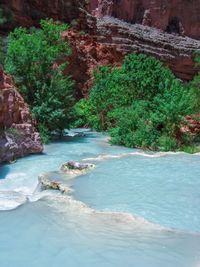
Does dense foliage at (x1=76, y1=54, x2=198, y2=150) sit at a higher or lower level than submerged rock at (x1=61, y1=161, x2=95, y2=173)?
higher

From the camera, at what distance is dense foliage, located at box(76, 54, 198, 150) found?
16.3 meters

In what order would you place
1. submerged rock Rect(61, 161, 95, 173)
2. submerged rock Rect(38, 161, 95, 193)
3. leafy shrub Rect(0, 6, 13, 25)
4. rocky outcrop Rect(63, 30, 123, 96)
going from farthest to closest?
rocky outcrop Rect(63, 30, 123, 96) < leafy shrub Rect(0, 6, 13, 25) < submerged rock Rect(61, 161, 95, 173) < submerged rock Rect(38, 161, 95, 193)

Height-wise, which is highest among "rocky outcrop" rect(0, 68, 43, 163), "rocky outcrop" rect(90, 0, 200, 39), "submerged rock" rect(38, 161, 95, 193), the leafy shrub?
"rocky outcrop" rect(90, 0, 200, 39)

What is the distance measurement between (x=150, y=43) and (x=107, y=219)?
32.7 metres

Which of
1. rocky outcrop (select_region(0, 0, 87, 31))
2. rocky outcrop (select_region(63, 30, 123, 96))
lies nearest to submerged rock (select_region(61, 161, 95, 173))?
rocky outcrop (select_region(63, 30, 123, 96))

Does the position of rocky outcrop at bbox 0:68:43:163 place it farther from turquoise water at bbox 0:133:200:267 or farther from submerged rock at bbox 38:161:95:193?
submerged rock at bbox 38:161:95:193

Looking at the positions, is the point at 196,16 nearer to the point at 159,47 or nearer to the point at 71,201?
the point at 159,47

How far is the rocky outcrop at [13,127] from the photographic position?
41.7 feet

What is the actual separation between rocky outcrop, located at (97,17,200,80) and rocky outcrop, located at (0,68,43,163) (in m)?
20.0

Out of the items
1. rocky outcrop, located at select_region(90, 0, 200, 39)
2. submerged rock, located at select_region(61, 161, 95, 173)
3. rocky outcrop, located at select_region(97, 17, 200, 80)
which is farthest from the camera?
rocky outcrop, located at select_region(90, 0, 200, 39)

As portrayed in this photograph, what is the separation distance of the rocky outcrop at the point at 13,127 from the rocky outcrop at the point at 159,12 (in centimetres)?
3077

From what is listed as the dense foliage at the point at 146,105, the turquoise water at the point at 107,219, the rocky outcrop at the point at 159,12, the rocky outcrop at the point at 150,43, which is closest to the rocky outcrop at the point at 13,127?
the turquoise water at the point at 107,219

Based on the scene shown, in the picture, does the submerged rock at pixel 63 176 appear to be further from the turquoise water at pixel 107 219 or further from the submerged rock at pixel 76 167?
the turquoise water at pixel 107 219

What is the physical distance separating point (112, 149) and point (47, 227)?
8823mm
